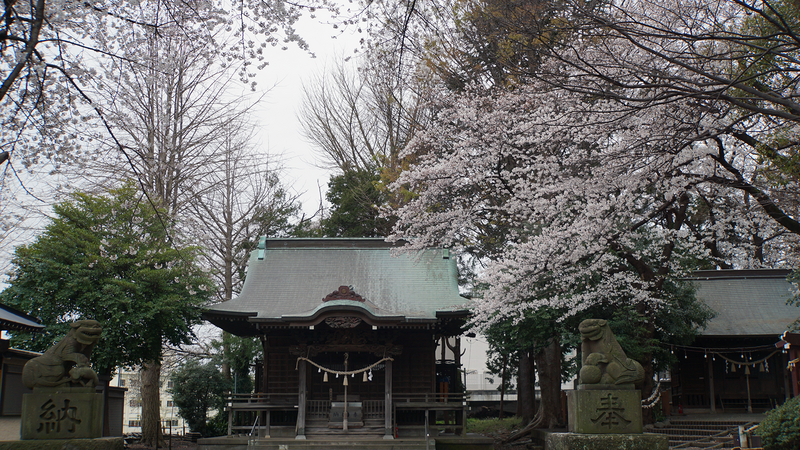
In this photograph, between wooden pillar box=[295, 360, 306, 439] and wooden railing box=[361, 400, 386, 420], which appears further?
wooden railing box=[361, 400, 386, 420]

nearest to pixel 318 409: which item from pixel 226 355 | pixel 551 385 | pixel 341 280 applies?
pixel 341 280

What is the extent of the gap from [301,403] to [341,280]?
402 centimetres

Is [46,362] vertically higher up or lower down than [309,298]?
lower down

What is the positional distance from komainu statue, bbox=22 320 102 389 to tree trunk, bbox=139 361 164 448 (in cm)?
956

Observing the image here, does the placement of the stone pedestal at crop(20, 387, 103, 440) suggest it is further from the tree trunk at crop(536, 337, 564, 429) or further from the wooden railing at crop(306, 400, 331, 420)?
the tree trunk at crop(536, 337, 564, 429)

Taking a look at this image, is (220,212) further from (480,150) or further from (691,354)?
(691,354)

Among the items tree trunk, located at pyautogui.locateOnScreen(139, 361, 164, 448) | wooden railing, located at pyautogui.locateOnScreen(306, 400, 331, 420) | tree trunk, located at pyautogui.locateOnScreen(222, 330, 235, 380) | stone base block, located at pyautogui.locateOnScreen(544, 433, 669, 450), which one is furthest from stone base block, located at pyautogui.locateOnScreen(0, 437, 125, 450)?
tree trunk, located at pyautogui.locateOnScreen(222, 330, 235, 380)

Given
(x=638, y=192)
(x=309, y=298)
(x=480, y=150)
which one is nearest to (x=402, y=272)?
(x=309, y=298)

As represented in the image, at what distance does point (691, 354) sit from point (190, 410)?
51.5 ft

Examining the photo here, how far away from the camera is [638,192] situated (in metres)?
12.9

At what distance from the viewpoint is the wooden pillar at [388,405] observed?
1484cm

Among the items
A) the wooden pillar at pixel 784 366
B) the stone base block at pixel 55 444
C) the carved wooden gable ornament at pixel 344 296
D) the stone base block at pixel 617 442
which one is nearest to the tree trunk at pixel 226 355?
the carved wooden gable ornament at pixel 344 296

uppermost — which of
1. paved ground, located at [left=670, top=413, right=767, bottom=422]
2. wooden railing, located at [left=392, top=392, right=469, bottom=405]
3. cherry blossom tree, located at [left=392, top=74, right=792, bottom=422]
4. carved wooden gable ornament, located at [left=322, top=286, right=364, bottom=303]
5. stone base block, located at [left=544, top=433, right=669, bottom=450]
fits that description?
cherry blossom tree, located at [left=392, top=74, right=792, bottom=422]

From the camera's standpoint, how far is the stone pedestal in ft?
24.1
